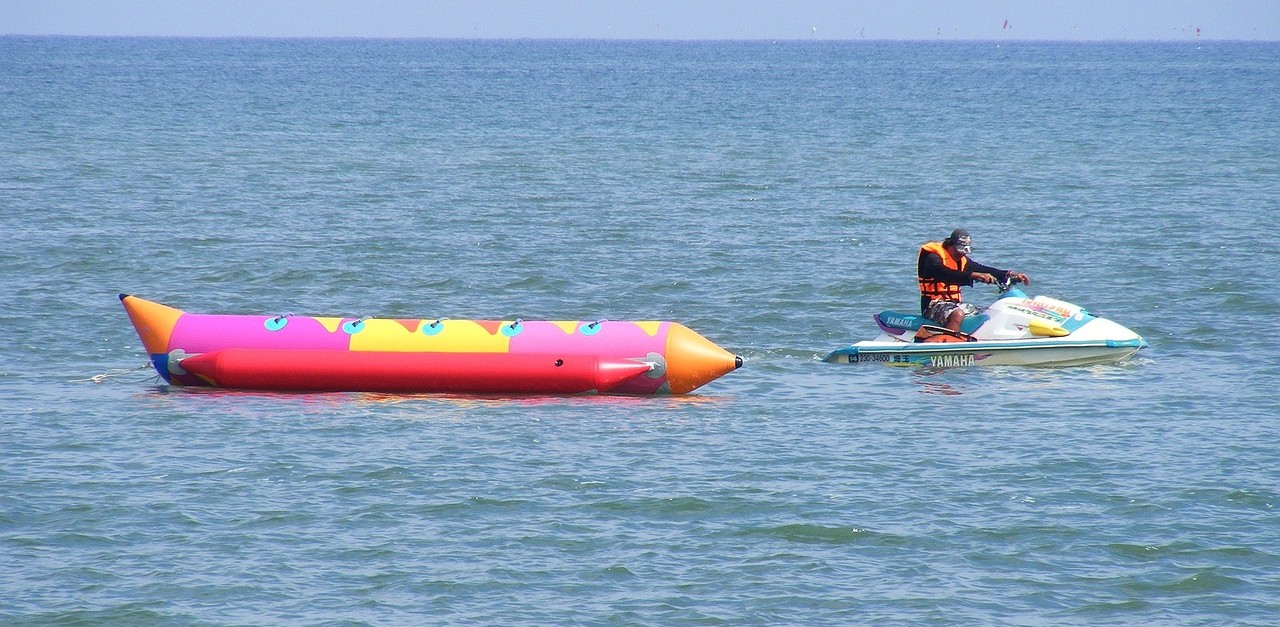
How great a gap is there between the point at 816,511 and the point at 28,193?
22811 mm

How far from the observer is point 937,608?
9.05 metres

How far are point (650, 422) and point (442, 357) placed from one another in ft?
6.50

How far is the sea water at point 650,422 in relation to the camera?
31.0ft

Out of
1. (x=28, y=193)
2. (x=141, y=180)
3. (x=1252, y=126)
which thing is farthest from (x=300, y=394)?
(x=1252, y=126)

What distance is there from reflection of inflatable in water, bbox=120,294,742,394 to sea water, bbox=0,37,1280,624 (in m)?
0.23

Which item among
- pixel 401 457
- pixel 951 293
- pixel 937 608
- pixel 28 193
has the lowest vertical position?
pixel 937 608

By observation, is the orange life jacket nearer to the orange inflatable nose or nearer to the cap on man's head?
the cap on man's head

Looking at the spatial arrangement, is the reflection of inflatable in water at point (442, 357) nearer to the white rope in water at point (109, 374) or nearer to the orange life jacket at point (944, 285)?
the white rope in water at point (109, 374)

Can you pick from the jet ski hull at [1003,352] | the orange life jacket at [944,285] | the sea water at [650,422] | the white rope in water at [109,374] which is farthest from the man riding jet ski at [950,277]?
the white rope in water at [109,374]

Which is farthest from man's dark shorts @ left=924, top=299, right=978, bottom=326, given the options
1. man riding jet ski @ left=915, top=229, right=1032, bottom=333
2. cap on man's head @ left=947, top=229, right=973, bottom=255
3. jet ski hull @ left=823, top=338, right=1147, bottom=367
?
cap on man's head @ left=947, top=229, right=973, bottom=255

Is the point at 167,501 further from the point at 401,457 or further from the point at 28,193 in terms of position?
the point at 28,193

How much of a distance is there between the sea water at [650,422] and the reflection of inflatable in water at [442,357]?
23cm

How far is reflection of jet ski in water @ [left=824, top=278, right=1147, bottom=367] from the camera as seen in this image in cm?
1491

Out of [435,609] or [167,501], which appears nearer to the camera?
[435,609]
